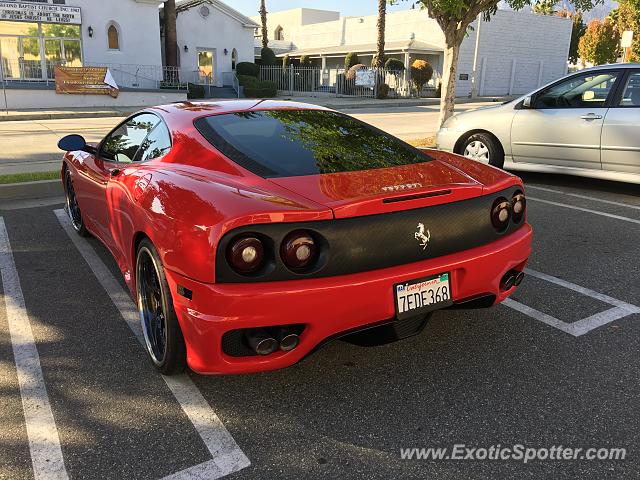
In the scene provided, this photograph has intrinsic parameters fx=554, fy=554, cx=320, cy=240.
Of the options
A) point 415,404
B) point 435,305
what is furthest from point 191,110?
point 415,404

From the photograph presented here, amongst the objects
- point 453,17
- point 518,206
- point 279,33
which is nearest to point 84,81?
point 453,17

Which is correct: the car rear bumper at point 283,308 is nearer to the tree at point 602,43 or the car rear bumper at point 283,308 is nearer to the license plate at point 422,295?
the license plate at point 422,295

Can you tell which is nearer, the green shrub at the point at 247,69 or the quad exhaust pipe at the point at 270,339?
the quad exhaust pipe at the point at 270,339

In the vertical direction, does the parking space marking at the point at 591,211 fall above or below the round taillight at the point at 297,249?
below

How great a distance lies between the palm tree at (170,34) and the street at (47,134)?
10549 mm

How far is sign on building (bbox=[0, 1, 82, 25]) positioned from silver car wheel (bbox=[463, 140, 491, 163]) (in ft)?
77.4

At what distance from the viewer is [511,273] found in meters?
3.07

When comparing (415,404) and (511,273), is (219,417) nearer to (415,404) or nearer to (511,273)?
(415,404)

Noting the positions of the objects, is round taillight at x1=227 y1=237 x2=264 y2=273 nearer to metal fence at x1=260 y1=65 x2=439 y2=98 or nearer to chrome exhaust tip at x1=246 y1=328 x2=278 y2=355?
chrome exhaust tip at x1=246 y1=328 x2=278 y2=355

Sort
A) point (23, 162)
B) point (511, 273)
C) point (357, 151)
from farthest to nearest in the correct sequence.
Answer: point (23, 162) → point (357, 151) → point (511, 273)

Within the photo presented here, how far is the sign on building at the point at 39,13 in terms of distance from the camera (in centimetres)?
2431

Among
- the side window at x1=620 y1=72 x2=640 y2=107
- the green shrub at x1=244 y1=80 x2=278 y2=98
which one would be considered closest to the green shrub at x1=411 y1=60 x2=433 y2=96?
the green shrub at x1=244 y1=80 x2=278 y2=98

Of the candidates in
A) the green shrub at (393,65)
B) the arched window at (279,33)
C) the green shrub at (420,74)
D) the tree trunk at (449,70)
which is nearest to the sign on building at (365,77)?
the green shrub at (393,65)

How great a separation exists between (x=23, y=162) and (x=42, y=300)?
6.34 meters
